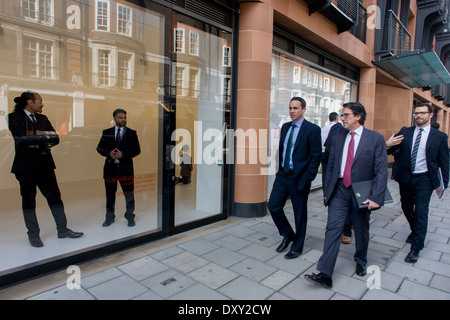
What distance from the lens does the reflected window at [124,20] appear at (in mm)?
4235

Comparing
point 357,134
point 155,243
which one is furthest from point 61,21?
point 357,134

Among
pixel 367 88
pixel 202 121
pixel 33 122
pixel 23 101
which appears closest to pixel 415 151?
pixel 202 121

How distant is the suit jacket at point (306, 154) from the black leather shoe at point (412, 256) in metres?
1.67


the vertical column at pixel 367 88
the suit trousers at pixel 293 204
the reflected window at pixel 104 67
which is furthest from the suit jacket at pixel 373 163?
the vertical column at pixel 367 88

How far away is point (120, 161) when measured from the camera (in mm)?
4695

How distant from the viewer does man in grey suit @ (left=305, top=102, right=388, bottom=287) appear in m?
3.11

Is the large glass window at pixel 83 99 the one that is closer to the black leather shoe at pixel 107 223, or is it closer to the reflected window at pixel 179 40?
the black leather shoe at pixel 107 223

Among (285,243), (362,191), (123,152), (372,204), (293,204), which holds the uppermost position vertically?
(123,152)

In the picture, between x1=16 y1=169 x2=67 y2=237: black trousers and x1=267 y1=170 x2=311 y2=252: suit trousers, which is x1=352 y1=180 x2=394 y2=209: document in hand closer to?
x1=267 y1=170 x2=311 y2=252: suit trousers

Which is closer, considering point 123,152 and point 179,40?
point 179,40

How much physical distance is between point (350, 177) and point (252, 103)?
2659 millimetres

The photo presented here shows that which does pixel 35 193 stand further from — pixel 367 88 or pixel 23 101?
pixel 367 88

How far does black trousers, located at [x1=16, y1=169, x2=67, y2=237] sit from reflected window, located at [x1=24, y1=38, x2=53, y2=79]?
91.8 inches

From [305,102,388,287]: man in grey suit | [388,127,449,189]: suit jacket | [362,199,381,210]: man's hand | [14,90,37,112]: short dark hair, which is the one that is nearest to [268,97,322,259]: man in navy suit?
[305,102,388,287]: man in grey suit
